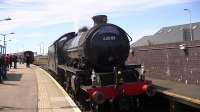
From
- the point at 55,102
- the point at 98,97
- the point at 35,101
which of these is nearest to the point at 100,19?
the point at 98,97

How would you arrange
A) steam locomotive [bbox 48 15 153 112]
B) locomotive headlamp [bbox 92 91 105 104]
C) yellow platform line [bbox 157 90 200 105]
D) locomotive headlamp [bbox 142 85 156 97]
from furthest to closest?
1. locomotive headlamp [bbox 142 85 156 97]
2. steam locomotive [bbox 48 15 153 112]
3. locomotive headlamp [bbox 92 91 105 104]
4. yellow platform line [bbox 157 90 200 105]

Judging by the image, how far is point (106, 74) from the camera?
13938 millimetres

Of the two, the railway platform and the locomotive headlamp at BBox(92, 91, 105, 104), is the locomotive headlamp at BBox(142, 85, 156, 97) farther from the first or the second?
the railway platform

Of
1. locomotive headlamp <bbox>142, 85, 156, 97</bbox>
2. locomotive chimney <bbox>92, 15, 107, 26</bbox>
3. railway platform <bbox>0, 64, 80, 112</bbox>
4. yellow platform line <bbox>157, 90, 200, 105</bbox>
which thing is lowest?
railway platform <bbox>0, 64, 80, 112</bbox>

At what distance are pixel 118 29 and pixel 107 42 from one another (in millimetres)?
630

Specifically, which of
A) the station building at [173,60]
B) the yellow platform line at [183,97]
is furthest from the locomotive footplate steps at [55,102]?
the station building at [173,60]

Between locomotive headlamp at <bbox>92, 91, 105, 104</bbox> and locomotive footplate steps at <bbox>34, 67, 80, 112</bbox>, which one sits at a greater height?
locomotive headlamp at <bbox>92, 91, 105, 104</bbox>

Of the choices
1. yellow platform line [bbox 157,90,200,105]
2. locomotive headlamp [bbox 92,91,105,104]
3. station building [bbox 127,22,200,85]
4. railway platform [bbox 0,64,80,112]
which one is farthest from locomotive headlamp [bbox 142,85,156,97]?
station building [bbox 127,22,200,85]

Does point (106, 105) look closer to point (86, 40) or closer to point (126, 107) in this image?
point (126, 107)

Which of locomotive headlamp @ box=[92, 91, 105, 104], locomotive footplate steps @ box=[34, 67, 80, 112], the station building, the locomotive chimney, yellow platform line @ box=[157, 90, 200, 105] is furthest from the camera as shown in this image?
the station building

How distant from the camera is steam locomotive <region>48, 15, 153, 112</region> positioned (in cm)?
1355

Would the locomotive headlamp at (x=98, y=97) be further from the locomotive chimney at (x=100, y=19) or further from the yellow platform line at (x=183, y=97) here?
the locomotive chimney at (x=100, y=19)

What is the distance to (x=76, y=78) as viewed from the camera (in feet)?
47.7

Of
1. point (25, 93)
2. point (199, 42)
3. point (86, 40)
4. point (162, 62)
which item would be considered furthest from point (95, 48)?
point (162, 62)
